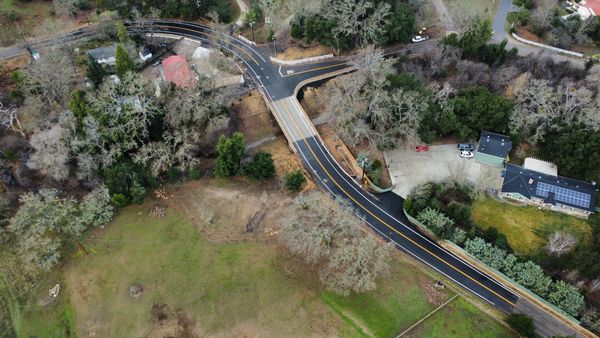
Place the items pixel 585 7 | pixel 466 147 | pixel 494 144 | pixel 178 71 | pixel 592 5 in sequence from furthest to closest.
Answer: pixel 592 5 → pixel 585 7 → pixel 178 71 → pixel 466 147 → pixel 494 144

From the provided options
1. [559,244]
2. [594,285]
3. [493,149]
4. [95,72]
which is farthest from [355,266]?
[95,72]

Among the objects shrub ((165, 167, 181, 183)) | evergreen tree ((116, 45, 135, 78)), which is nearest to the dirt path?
shrub ((165, 167, 181, 183))

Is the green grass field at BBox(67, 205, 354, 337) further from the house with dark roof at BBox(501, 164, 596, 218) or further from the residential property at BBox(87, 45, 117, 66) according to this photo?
the residential property at BBox(87, 45, 117, 66)

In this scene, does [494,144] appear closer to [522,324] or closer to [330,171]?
[330,171]

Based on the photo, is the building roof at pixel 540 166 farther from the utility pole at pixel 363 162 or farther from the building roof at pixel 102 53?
the building roof at pixel 102 53

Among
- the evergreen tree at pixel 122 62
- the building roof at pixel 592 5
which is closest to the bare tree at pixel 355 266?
the evergreen tree at pixel 122 62
